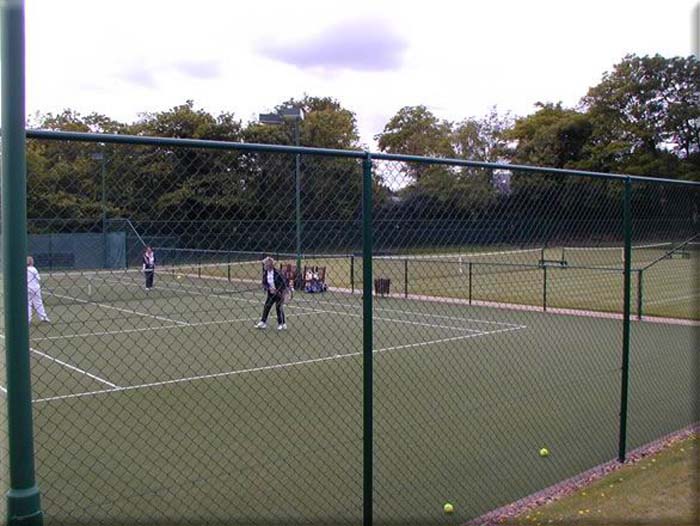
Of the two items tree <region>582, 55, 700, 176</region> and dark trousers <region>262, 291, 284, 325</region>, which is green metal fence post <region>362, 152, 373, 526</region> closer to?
dark trousers <region>262, 291, 284, 325</region>

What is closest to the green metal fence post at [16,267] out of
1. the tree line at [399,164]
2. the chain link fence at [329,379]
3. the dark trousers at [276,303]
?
the chain link fence at [329,379]

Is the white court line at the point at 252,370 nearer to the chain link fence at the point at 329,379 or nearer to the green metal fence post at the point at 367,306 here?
the chain link fence at the point at 329,379

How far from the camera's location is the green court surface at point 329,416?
17.9 feet

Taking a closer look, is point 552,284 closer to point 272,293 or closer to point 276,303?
point 276,303

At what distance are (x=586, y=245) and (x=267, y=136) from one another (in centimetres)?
2647

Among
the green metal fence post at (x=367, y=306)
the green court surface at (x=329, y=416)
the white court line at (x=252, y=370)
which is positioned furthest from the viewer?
the white court line at (x=252, y=370)

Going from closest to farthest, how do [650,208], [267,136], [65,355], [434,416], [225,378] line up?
[434,416] < [225,378] < [65,355] < [650,208] < [267,136]

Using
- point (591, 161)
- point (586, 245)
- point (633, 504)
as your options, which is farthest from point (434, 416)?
point (591, 161)

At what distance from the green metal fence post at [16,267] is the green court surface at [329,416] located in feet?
8.86

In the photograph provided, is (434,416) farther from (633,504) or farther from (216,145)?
(216,145)

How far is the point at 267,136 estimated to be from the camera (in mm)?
36719

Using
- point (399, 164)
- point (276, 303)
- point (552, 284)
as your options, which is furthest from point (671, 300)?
point (399, 164)

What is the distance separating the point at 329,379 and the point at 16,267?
7844 millimetres

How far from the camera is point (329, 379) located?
10.0m
